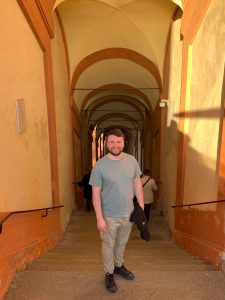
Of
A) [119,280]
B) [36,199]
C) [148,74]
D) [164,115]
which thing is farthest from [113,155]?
[148,74]

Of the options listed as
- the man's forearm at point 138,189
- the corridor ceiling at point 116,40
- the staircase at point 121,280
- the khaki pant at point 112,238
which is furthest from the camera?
Result: the corridor ceiling at point 116,40

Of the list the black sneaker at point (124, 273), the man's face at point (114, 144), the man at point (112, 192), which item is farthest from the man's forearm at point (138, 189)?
the black sneaker at point (124, 273)

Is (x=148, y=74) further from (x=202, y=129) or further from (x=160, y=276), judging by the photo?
(x=160, y=276)

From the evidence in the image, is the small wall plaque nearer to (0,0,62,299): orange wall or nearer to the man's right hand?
(0,0,62,299): orange wall

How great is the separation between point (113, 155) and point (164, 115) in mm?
5447

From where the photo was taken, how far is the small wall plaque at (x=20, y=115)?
3074mm

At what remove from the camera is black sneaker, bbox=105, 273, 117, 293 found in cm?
254

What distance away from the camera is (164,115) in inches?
303

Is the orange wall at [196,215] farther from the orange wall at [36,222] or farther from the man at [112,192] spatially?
the orange wall at [36,222]

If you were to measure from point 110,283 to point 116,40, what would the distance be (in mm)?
6686

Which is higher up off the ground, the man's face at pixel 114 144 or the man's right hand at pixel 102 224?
the man's face at pixel 114 144

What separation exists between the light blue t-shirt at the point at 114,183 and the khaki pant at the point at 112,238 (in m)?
0.08

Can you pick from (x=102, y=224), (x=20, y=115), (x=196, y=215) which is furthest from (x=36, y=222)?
(x=196, y=215)

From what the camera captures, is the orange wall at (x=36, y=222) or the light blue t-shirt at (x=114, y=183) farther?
the orange wall at (x=36, y=222)
